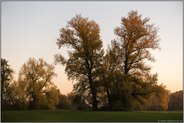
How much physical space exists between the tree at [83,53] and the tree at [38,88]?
290 centimetres

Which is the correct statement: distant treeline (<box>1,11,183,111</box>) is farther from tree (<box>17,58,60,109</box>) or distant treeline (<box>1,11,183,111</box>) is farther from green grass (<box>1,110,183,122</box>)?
green grass (<box>1,110,183,122</box>)

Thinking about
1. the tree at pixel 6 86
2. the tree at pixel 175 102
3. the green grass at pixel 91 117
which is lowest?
the green grass at pixel 91 117

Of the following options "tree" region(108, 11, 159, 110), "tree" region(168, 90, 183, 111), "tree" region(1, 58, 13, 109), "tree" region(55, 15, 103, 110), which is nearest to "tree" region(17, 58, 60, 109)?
"tree" region(1, 58, 13, 109)

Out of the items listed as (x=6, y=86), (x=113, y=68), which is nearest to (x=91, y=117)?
(x=113, y=68)

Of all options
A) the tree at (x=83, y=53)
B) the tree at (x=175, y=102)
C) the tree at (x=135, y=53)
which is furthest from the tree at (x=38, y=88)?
the tree at (x=175, y=102)

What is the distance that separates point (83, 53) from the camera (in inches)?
1083

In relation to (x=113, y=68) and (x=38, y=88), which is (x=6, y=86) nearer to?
(x=38, y=88)

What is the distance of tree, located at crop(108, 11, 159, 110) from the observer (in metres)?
26.3

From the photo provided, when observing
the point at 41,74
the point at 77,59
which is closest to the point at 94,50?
the point at 77,59

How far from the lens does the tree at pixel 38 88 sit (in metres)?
30.4

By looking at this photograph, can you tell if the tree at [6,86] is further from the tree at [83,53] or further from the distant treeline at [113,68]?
the tree at [83,53]

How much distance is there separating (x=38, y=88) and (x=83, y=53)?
624cm

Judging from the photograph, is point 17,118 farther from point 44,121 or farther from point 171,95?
point 171,95

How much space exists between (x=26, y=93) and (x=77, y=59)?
6.45 meters
